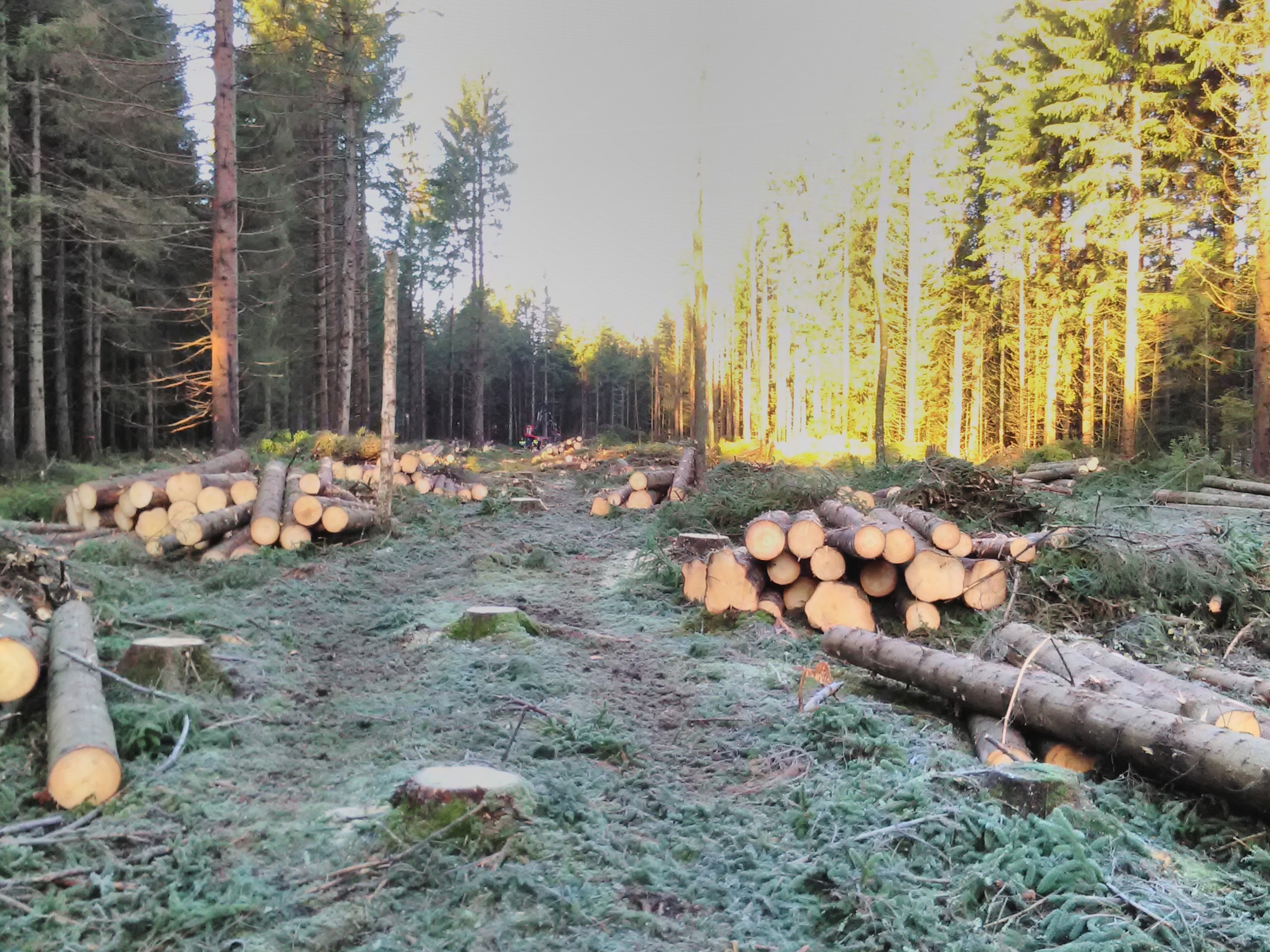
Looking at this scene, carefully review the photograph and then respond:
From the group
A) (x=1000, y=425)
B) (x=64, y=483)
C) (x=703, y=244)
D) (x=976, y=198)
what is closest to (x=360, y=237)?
(x=703, y=244)

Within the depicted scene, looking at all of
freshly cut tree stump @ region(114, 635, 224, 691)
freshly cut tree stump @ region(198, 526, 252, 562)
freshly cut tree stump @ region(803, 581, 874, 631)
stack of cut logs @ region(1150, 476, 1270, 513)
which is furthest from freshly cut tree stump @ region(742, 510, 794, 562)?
stack of cut logs @ region(1150, 476, 1270, 513)

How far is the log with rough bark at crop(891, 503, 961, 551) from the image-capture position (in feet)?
23.4

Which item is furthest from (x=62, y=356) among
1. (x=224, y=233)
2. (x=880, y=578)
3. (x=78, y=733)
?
(x=880, y=578)

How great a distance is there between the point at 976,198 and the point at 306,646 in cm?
2851

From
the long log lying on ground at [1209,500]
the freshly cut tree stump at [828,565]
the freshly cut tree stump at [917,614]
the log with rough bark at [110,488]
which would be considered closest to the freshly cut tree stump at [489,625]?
the freshly cut tree stump at [828,565]

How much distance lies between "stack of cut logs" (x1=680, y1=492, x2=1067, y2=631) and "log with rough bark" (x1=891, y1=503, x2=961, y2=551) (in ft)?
0.03

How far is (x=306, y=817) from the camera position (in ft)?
11.3

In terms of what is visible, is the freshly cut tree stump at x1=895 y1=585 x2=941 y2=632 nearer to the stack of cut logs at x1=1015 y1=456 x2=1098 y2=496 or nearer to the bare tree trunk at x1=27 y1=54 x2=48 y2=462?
the stack of cut logs at x1=1015 y1=456 x2=1098 y2=496

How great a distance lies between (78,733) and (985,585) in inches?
263

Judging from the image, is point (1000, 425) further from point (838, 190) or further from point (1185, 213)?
point (1185, 213)

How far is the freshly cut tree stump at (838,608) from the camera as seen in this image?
7094mm

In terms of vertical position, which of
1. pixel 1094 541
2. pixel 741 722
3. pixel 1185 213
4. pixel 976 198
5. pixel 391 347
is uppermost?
pixel 976 198

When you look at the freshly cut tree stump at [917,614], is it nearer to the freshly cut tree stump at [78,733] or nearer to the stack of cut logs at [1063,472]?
the freshly cut tree stump at [78,733]

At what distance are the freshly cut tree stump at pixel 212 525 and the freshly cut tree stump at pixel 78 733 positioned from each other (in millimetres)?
4964
